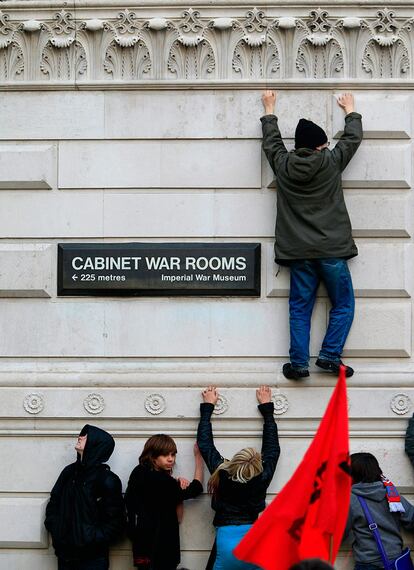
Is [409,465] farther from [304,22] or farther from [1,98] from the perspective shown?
[1,98]

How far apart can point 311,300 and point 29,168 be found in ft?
10.0

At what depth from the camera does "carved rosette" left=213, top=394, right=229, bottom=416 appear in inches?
496

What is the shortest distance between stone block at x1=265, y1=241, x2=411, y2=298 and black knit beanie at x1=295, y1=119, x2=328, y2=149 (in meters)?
1.08

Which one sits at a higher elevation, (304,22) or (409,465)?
(304,22)

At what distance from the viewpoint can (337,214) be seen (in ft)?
41.1

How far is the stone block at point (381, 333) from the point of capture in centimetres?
1270

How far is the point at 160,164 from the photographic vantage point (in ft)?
42.4

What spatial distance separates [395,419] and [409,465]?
0.45 m

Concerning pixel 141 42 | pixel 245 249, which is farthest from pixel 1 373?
pixel 141 42

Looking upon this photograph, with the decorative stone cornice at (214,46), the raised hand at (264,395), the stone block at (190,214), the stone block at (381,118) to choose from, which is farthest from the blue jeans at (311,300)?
the decorative stone cornice at (214,46)

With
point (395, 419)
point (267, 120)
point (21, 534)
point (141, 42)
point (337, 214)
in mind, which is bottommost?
point (21, 534)

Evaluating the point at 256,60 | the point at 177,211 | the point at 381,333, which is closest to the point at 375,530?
the point at 381,333

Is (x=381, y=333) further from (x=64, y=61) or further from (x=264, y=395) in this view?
(x=64, y=61)

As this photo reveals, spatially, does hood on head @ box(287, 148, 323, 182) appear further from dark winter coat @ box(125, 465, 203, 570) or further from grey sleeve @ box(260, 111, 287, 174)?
dark winter coat @ box(125, 465, 203, 570)
